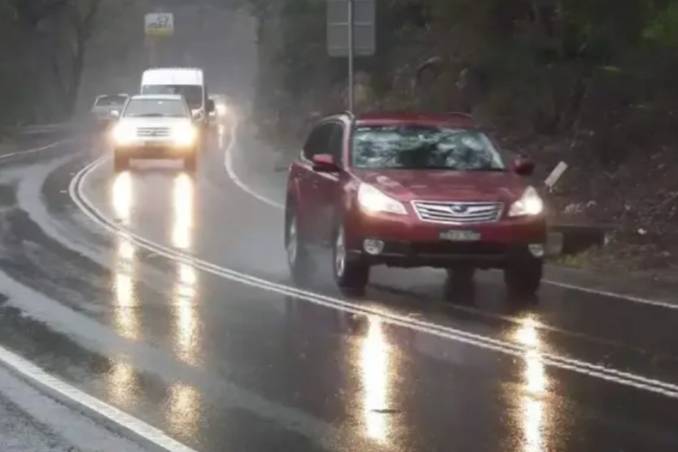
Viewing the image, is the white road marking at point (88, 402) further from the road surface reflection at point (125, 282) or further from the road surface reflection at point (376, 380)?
the road surface reflection at point (125, 282)

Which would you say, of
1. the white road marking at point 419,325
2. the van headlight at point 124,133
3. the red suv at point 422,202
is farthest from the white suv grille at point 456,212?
the van headlight at point 124,133

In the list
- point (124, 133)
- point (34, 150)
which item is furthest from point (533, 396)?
point (34, 150)

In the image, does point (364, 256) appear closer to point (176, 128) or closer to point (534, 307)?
point (534, 307)

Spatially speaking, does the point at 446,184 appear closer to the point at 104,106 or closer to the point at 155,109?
the point at 155,109

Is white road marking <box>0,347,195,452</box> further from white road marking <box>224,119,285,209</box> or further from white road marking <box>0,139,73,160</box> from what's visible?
white road marking <box>0,139,73,160</box>

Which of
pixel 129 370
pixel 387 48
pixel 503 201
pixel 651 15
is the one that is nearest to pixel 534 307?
pixel 503 201

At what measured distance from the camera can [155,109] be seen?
123 ft

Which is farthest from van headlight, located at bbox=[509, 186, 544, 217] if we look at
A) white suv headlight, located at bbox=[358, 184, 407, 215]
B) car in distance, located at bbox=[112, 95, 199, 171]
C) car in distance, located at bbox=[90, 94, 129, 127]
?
car in distance, located at bbox=[90, 94, 129, 127]

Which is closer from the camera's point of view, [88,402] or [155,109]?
[88,402]

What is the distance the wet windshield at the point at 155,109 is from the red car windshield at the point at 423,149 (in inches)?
849

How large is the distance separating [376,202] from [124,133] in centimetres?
2196

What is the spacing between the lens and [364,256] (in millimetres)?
14625

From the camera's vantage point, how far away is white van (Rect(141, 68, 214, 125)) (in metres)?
51.1

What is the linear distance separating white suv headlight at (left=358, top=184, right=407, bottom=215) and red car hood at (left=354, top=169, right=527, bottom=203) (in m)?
0.06
